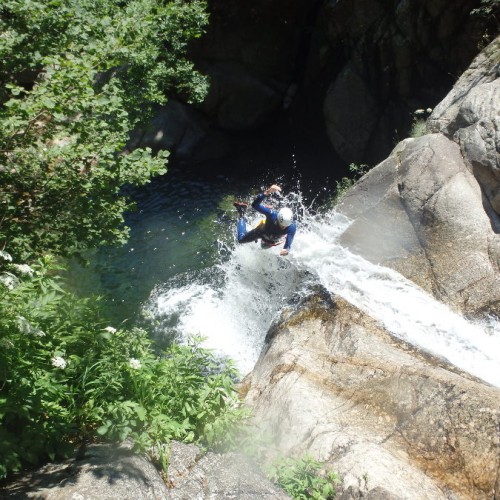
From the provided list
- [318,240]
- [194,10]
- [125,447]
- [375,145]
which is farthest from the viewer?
[375,145]

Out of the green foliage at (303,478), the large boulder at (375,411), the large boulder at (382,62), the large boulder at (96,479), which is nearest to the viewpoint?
the large boulder at (96,479)

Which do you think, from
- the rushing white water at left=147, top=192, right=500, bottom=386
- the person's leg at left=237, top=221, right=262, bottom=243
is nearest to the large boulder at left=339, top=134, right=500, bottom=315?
the rushing white water at left=147, top=192, right=500, bottom=386

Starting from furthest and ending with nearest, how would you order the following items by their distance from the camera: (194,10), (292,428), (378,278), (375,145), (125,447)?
(375,145) < (194,10) < (378,278) < (292,428) < (125,447)

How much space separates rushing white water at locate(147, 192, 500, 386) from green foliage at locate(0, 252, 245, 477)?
3.55m

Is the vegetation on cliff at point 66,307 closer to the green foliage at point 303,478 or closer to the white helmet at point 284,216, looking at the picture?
the green foliage at point 303,478

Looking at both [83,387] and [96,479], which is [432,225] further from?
[96,479]

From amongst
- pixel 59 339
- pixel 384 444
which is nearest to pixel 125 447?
pixel 59 339

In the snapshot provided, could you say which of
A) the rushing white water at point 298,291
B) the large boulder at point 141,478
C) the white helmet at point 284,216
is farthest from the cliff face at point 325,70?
the large boulder at point 141,478

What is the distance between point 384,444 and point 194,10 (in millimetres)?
12316

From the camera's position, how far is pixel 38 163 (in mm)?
5344

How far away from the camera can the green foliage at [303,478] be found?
4.63 metres

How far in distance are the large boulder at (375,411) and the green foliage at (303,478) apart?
7.1 inches

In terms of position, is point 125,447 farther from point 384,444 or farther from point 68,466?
point 384,444

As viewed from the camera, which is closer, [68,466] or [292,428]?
[68,466]
